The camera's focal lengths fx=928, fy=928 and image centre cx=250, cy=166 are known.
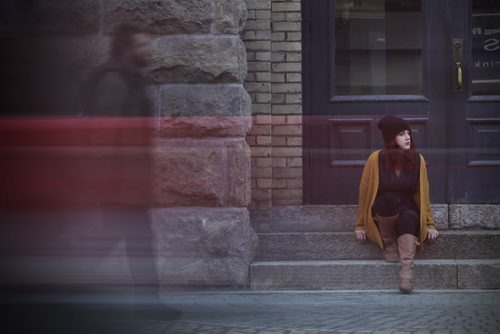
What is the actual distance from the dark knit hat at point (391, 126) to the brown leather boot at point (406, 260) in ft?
2.82

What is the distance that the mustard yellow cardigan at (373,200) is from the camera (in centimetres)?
752

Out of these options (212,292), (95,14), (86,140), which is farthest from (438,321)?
(95,14)

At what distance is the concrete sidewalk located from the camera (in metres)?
5.62

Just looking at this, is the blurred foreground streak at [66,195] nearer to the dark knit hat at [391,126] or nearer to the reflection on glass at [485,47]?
the dark knit hat at [391,126]

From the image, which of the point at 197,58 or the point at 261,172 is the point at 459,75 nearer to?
the point at 261,172

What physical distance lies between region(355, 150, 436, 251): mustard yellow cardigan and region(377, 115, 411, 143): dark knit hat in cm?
17

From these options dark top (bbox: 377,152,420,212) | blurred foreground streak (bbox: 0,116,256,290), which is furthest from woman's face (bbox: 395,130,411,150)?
blurred foreground streak (bbox: 0,116,256,290)

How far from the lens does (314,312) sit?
6527 mm

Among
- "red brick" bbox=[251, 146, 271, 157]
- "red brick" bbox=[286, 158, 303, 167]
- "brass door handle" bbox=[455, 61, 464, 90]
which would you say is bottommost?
"red brick" bbox=[286, 158, 303, 167]

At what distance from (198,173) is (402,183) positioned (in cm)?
166

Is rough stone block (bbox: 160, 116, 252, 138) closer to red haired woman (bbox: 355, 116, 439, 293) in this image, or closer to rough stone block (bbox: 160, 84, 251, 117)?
rough stone block (bbox: 160, 84, 251, 117)

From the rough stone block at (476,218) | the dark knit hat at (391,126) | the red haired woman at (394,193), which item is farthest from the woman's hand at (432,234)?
the dark knit hat at (391,126)

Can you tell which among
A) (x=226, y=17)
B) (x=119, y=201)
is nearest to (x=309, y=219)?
(x=226, y=17)

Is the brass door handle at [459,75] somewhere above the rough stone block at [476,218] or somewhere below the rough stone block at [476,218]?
above
